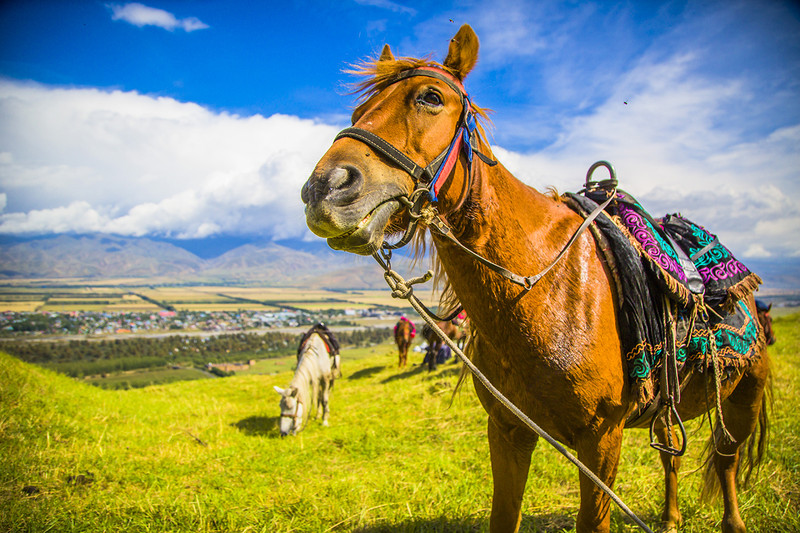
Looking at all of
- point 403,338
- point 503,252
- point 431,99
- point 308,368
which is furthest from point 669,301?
point 403,338

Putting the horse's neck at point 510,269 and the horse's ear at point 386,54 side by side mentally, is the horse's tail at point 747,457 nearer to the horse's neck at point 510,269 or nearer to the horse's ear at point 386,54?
the horse's neck at point 510,269

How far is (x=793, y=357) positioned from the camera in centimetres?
828

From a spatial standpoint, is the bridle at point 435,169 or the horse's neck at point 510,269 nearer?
the bridle at point 435,169

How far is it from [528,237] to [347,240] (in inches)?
36.7

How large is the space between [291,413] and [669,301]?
23.3 ft

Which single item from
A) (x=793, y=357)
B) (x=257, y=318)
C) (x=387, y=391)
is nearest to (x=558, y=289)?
(x=387, y=391)

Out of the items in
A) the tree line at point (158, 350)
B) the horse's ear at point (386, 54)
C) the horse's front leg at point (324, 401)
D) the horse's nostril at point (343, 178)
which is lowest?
the tree line at point (158, 350)

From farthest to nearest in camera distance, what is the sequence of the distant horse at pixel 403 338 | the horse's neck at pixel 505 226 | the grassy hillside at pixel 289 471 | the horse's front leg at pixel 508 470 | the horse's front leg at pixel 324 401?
1. the distant horse at pixel 403 338
2. the horse's front leg at pixel 324 401
3. the grassy hillside at pixel 289 471
4. the horse's front leg at pixel 508 470
5. the horse's neck at pixel 505 226

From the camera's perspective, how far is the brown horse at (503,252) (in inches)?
52.8

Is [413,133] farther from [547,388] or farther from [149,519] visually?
[149,519]

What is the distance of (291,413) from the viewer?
24.2 ft

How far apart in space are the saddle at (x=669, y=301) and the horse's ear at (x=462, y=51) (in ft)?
3.49

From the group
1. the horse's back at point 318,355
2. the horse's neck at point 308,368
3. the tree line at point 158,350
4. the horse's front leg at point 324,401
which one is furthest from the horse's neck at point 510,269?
the tree line at point 158,350

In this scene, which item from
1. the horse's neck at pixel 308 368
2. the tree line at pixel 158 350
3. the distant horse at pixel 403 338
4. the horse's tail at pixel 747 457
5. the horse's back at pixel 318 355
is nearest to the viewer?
the horse's tail at pixel 747 457
